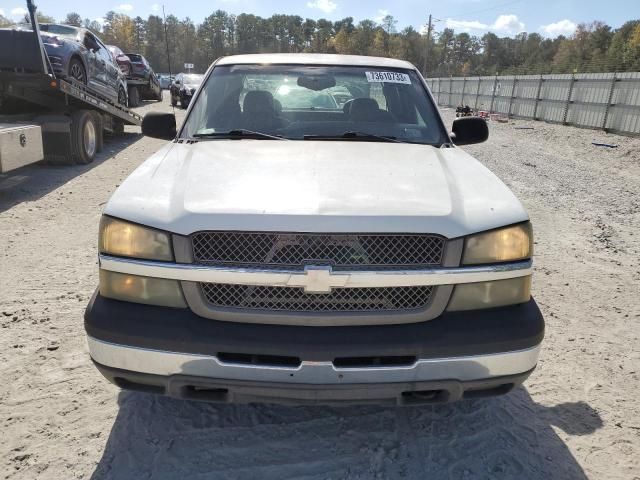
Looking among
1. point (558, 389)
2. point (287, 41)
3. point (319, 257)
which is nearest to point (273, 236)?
point (319, 257)

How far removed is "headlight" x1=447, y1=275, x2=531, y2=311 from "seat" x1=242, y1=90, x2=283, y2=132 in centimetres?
172

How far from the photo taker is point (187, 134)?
125 inches

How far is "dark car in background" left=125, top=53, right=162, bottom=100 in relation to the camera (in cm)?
2062

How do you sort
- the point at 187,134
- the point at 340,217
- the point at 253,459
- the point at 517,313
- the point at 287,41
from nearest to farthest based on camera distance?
1. the point at 340,217
2. the point at 517,313
3. the point at 253,459
4. the point at 187,134
5. the point at 287,41

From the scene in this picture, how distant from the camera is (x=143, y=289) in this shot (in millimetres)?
2074

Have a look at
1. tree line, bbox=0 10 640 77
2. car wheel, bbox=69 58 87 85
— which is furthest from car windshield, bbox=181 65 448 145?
tree line, bbox=0 10 640 77

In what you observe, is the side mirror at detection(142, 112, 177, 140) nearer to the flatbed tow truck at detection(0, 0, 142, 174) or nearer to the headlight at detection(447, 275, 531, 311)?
the headlight at detection(447, 275, 531, 311)

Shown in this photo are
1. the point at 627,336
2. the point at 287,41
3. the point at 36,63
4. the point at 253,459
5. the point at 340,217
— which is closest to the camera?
the point at 340,217

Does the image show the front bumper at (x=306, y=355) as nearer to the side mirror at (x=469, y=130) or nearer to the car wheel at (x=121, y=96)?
the side mirror at (x=469, y=130)

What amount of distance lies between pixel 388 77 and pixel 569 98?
1932 centimetres

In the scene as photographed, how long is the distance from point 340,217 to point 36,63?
786cm

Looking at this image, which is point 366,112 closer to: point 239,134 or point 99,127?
point 239,134

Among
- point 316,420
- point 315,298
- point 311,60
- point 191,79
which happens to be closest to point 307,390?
point 315,298

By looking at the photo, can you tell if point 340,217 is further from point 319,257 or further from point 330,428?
point 330,428
